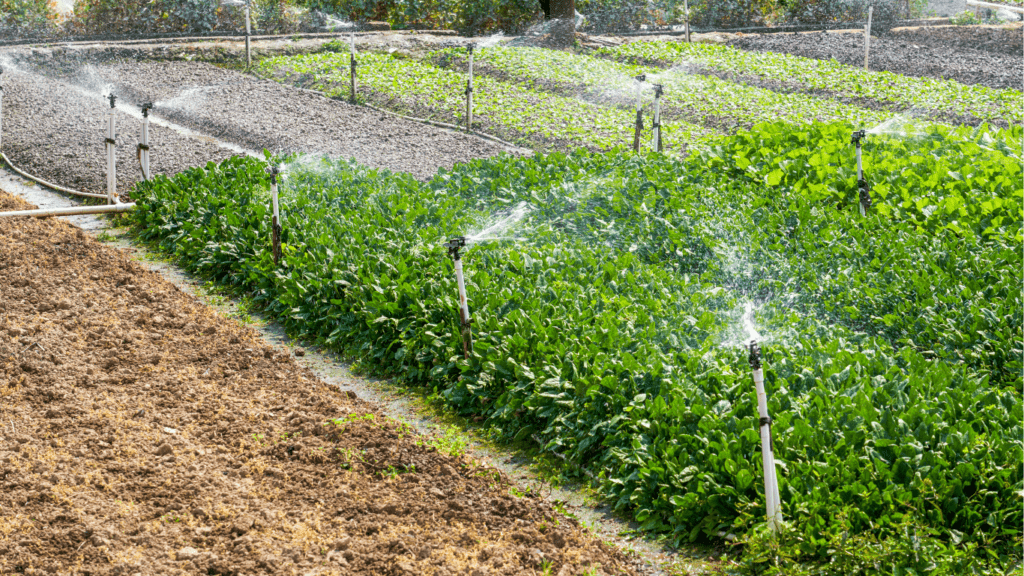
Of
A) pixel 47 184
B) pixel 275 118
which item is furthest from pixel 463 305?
pixel 275 118

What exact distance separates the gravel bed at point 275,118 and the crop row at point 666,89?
10.9 ft

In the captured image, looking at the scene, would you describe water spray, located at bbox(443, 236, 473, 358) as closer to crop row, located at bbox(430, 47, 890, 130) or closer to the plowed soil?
the plowed soil

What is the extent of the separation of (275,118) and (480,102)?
10.0ft

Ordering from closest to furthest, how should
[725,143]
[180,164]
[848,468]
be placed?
1. [848,468]
2. [725,143]
3. [180,164]

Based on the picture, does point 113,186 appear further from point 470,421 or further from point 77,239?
point 470,421

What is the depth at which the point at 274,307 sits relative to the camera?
7.88 m

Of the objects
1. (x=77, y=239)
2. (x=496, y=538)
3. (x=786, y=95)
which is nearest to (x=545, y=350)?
(x=496, y=538)

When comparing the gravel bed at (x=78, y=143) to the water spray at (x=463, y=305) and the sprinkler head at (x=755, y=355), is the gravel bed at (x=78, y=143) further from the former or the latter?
the sprinkler head at (x=755, y=355)

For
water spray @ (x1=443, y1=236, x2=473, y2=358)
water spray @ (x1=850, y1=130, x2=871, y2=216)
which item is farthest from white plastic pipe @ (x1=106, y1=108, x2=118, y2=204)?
water spray @ (x1=850, y1=130, x2=871, y2=216)

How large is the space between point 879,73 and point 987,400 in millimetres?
13041

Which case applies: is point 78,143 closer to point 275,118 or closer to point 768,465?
point 275,118

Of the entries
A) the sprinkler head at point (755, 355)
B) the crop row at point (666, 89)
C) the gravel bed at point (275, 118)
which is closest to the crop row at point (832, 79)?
the crop row at point (666, 89)

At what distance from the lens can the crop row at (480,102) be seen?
13.5m

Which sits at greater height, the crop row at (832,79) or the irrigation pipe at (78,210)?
the crop row at (832,79)
